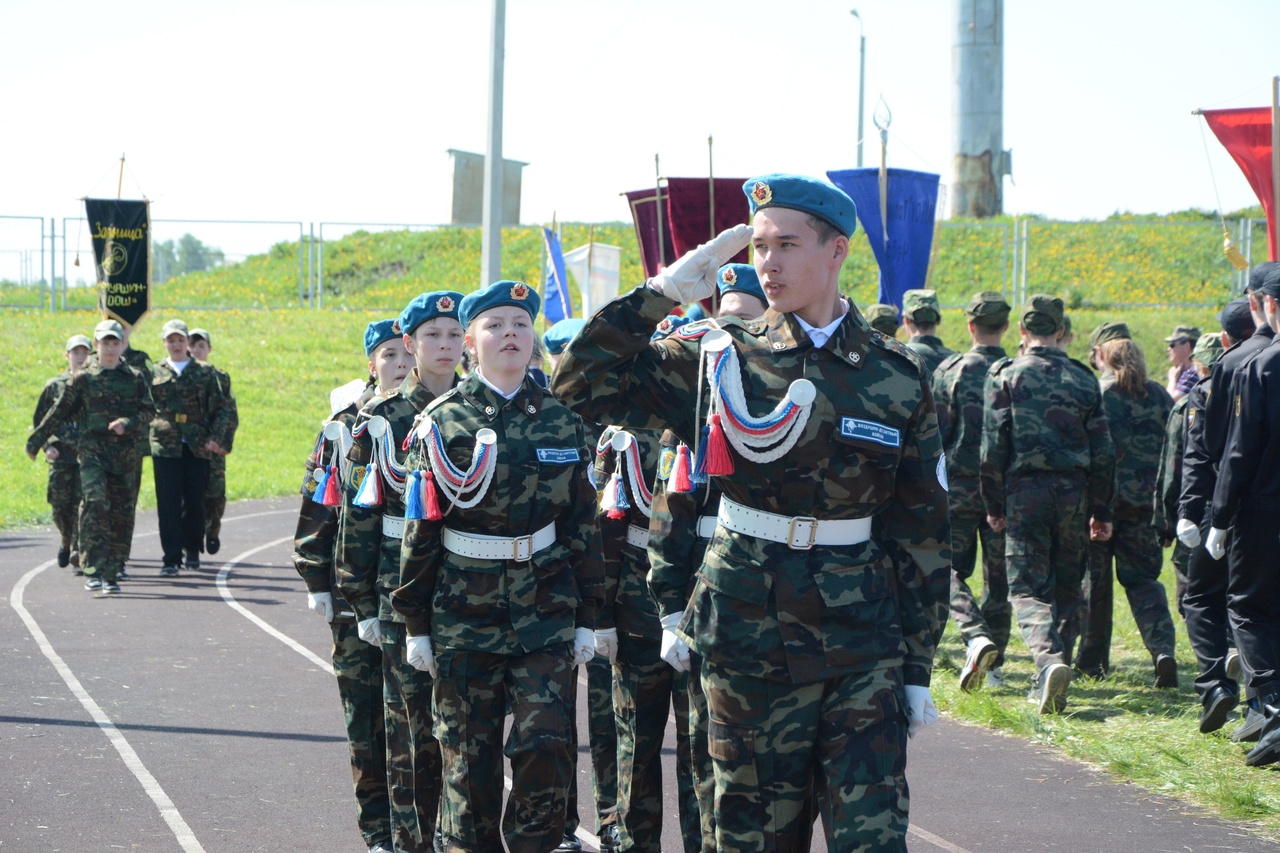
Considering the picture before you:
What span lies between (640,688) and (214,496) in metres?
10.8

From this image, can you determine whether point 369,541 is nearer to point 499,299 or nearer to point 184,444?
point 499,299

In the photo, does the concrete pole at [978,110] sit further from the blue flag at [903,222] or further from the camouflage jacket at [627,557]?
the camouflage jacket at [627,557]

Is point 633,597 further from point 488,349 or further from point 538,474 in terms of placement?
point 488,349

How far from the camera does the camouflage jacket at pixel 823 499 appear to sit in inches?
151

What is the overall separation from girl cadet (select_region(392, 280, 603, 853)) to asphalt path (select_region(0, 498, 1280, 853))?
1.37 meters

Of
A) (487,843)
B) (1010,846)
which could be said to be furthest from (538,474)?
(1010,846)

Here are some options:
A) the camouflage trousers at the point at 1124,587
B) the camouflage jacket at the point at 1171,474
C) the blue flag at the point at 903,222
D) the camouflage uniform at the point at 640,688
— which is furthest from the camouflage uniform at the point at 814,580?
the blue flag at the point at 903,222

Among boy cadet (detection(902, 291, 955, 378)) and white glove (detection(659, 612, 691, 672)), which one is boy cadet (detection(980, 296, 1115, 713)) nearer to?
boy cadet (detection(902, 291, 955, 378))

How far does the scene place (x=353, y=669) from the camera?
591 cm

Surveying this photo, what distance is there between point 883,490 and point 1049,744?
4.52m

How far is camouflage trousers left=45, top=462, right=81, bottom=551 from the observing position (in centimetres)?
1458

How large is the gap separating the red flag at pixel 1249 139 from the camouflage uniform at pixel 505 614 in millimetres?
6519

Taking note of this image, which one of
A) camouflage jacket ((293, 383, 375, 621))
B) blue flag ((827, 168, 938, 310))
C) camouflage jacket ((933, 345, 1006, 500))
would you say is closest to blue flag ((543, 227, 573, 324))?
blue flag ((827, 168, 938, 310))

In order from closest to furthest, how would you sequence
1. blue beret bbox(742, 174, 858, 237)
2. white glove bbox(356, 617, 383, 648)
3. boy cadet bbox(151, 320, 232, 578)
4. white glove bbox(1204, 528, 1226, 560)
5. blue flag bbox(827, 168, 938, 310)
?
blue beret bbox(742, 174, 858, 237) → white glove bbox(356, 617, 383, 648) → white glove bbox(1204, 528, 1226, 560) → blue flag bbox(827, 168, 938, 310) → boy cadet bbox(151, 320, 232, 578)
